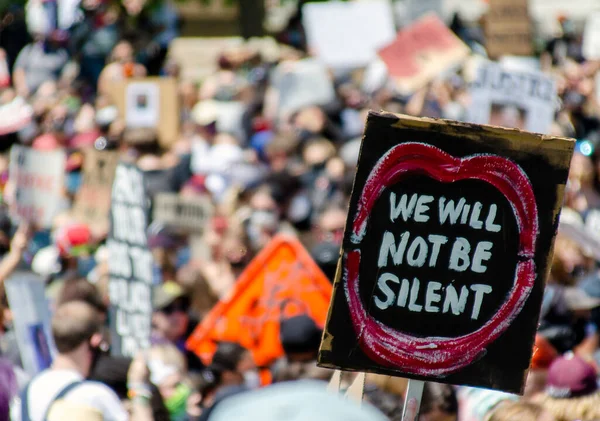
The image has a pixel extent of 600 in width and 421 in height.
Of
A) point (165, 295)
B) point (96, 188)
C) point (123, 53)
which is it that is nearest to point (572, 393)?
point (165, 295)

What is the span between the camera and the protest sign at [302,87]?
417 inches

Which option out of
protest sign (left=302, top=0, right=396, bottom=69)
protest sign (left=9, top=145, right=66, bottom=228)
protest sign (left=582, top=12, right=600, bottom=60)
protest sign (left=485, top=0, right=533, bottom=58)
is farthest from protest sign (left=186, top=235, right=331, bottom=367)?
protest sign (left=582, top=12, right=600, bottom=60)

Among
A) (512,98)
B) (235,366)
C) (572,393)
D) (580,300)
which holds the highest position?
(512,98)

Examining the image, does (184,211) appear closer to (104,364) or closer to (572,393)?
(104,364)

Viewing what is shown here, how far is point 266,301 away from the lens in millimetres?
5824

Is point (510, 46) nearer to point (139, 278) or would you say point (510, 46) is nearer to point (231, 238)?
point (231, 238)

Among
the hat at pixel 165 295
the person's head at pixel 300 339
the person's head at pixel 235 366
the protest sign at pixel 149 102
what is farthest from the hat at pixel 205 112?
the person's head at pixel 300 339

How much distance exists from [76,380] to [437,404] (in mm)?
1279

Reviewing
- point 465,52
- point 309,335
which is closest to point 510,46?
point 465,52

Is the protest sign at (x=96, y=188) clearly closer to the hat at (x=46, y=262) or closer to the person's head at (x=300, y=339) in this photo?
the hat at (x=46, y=262)

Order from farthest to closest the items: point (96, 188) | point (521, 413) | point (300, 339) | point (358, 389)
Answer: point (96, 188) → point (300, 339) → point (521, 413) → point (358, 389)

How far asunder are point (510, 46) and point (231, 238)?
4.34 metres

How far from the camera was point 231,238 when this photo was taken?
280 inches

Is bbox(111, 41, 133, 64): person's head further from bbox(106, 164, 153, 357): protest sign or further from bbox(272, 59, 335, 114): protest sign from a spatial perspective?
bbox(106, 164, 153, 357): protest sign
